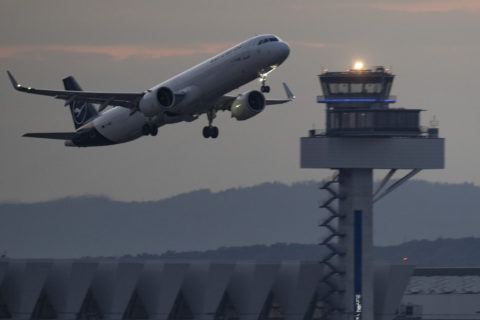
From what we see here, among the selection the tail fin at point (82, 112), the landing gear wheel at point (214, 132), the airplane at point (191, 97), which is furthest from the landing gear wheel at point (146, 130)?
the tail fin at point (82, 112)

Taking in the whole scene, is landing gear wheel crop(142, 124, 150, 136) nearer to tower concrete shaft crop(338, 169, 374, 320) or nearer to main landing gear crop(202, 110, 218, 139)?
main landing gear crop(202, 110, 218, 139)

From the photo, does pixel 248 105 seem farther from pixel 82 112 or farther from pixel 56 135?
pixel 82 112

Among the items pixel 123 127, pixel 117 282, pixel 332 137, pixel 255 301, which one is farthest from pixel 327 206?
pixel 123 127

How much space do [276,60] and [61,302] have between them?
131 ft

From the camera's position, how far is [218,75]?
87.2 m

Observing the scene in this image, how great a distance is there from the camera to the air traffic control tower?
12275 centimetres

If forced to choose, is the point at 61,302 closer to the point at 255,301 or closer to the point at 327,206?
the point at 255,301

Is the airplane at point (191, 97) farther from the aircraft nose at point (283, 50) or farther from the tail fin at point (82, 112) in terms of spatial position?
the tail fin at point (82, 112)

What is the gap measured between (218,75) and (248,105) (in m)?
4.20

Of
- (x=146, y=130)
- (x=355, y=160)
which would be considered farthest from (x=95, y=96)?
(x=355, y=160)

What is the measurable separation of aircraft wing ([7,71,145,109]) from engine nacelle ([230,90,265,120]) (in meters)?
8.61

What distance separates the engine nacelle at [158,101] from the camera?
9025 centimetres

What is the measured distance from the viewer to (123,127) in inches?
3875

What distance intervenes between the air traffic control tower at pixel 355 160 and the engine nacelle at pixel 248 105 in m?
34.1
